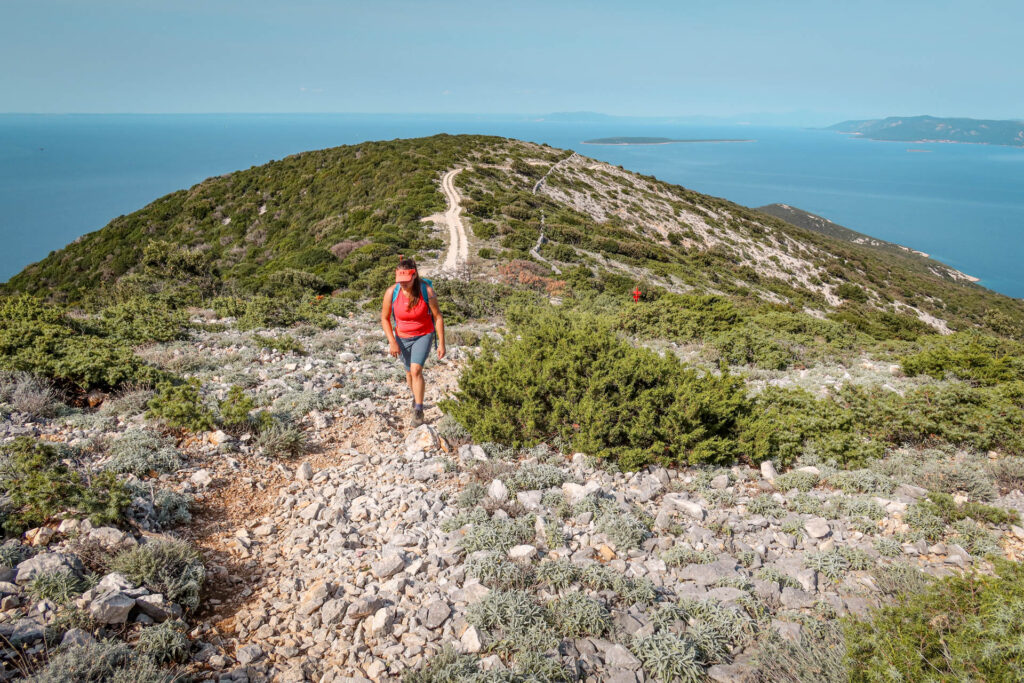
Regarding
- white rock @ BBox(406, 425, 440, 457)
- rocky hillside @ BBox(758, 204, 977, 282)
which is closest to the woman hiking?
white rock @ BBox(406, 425, 440, 457)

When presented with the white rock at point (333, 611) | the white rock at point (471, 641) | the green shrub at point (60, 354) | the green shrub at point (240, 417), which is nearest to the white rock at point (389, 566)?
the white rock at point (333, 611)

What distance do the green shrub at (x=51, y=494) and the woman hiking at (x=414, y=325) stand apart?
3.26 meters

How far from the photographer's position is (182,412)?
5.82 meters

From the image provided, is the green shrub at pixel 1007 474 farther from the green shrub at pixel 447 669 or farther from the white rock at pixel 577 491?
the green shrub at pixel 447 669

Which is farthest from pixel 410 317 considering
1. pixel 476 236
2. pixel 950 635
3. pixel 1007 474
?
pixel 476 236

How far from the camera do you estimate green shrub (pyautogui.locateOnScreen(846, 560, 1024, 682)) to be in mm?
2441

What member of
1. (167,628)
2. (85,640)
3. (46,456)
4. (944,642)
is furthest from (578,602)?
(46,456)

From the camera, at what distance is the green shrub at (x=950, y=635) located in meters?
2.44

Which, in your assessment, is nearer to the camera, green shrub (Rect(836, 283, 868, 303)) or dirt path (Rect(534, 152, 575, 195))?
green shrub (Rect(836, 283, 868, 303))

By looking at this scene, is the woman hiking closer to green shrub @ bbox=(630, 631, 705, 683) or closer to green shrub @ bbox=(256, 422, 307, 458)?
green shrub @ bbox=(256, 422, 307, 458)

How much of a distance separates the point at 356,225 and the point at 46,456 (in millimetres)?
29535

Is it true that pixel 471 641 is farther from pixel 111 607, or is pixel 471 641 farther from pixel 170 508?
pixel 170 508

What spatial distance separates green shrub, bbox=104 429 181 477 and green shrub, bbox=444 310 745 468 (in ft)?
10.2

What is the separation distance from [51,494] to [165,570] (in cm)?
130
